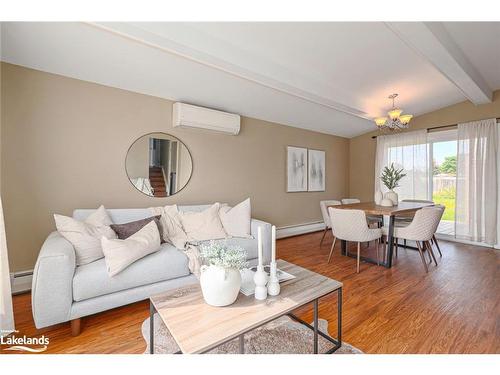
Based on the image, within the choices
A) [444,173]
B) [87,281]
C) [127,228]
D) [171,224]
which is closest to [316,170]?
[444,173]

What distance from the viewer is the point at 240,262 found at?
1305 mm

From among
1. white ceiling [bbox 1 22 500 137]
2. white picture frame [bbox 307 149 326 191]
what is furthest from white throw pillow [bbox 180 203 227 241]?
white picture frame [bbox 307 149 326 191]

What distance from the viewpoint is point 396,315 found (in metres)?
1.92

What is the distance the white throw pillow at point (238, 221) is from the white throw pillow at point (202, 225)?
0.27 feet

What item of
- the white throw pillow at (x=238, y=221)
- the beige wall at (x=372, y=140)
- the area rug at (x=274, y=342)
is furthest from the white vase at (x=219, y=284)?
the beige wall at (x=372, y=140)

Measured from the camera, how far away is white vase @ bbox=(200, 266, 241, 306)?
1.22 m

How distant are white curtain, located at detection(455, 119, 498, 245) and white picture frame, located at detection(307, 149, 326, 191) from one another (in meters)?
2.37

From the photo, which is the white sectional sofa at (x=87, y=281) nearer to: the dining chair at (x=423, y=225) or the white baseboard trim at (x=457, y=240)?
the dining chair at (x=423, y=225)

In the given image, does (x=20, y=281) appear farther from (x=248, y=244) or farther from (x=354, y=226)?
(x=354, y=226)

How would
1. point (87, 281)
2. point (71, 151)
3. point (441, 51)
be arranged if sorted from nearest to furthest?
point (87, 281) < point (441, 51) < point (71, 151)

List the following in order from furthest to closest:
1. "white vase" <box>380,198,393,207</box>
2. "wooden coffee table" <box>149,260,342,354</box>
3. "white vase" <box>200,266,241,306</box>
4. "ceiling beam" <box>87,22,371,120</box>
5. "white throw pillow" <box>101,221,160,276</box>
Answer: "white vase" <box>380,198,393,207</box>, "ceiling beam" <box>87,22,371,120</box>, "white throw pillow" <box>101,221,160,276</box>, "white vase" <box>200,266,241,306</box>, "wooden coffee table" <box>149,260,342,354</box>

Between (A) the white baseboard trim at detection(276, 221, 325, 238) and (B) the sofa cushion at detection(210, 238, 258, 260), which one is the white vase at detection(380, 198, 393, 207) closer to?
(A) the white baseboard trim at detection(276, 221, 325, 238)

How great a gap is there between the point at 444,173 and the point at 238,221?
429 cm
